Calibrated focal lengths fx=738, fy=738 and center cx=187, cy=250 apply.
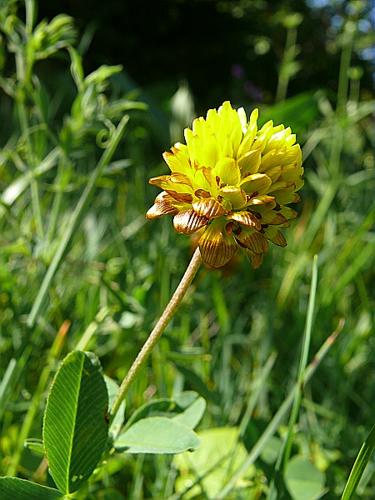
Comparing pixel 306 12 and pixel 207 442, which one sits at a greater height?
pixel 306 12

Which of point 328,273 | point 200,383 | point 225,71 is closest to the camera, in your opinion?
point 200,383

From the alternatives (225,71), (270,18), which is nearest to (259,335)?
(225,71)

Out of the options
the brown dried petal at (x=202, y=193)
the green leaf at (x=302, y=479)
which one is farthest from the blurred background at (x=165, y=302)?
the brown dried petal at (x=202, y=193)

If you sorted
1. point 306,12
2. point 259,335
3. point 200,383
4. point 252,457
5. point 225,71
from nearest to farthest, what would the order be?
point 252,457 → point 200,383 → point 259,335 → point 225,71 → point 306,12

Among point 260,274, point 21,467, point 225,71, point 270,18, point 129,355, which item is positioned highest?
point 270,18

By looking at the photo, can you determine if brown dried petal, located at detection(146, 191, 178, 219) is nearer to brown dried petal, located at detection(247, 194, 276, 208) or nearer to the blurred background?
brown dried petal, located at detection(247, 194, 276, 208)

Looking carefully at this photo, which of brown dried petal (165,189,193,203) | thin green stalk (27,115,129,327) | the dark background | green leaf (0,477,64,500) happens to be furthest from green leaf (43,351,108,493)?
the dark background

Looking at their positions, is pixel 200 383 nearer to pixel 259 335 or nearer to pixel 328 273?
pixel 259 335
